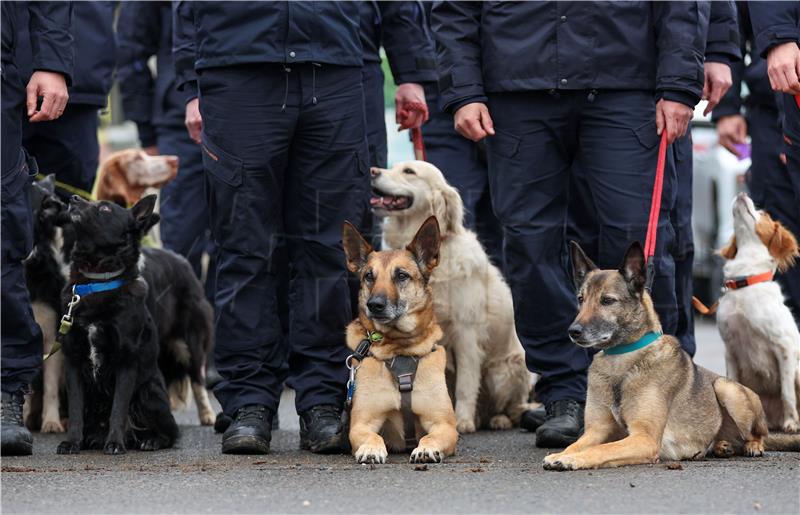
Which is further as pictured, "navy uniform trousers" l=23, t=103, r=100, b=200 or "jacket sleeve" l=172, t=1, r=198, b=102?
"navy uniform trousers" l=23, t=103, r=100, b=200

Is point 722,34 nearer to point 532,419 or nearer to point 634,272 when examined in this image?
point 634,272

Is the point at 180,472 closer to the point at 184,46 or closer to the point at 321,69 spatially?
the point at 321,69

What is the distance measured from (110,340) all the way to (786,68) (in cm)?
345

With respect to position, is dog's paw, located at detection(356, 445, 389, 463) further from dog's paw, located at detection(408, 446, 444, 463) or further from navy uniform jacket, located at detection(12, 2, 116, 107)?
navy uniform jacket, located at detection(12, 2, 116, 107)

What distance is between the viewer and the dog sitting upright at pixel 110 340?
20.3 ft

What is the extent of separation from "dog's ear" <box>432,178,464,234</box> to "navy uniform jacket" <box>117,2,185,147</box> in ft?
7.89

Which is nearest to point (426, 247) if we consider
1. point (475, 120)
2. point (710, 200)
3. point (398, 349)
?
point (398, 349)

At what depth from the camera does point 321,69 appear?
5973mm

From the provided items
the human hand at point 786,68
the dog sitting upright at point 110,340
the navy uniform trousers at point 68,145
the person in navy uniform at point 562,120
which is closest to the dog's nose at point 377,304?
the person in navy uniform at point 562,120

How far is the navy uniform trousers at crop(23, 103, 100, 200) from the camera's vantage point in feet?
23.0

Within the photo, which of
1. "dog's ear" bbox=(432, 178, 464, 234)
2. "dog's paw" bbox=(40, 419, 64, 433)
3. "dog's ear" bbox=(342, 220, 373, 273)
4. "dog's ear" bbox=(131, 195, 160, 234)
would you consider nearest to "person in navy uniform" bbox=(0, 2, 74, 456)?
"dog's ear" bbox=(131, 195, 160, 234)

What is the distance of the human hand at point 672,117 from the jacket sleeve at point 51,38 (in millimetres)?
2818

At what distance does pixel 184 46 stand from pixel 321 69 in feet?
3.82

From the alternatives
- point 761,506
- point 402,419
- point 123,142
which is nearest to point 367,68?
point 402,419
